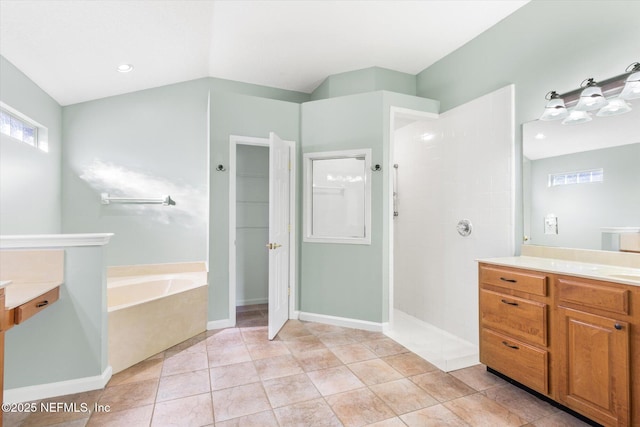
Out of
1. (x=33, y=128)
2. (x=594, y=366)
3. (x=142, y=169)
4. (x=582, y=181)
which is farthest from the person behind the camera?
(x=142, y=169)

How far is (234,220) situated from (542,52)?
3137 mm

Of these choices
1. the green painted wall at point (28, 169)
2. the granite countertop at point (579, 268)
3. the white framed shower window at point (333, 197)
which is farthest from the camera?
the white framed shower window at point (333, 197)

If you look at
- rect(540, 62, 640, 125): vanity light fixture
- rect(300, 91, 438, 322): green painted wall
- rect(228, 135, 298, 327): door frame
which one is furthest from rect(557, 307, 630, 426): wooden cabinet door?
rect(228, 135, 298, 327): door frame

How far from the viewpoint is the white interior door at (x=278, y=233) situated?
2.95 meters

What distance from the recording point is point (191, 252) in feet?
12.5

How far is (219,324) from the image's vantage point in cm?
328

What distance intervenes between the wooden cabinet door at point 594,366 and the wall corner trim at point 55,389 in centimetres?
298

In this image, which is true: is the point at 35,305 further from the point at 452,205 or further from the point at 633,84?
the point at 633,84

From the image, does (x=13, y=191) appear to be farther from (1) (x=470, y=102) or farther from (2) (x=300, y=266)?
(1) (x=470, y=102)

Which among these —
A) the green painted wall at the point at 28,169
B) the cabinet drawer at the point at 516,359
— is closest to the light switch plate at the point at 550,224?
the cabinet drawer at the point at 516,359

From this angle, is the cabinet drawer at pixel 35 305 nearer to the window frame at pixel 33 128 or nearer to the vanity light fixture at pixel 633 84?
the window frame at pixel 33 128

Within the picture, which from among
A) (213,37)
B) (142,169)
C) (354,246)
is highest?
(213,37)

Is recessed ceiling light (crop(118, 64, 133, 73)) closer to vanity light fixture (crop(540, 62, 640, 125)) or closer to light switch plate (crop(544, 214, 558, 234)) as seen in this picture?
vanity light fixture (crop(540, 62, 640, 125))

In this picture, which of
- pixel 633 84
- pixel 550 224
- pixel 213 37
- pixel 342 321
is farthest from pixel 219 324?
pixel 633 84
